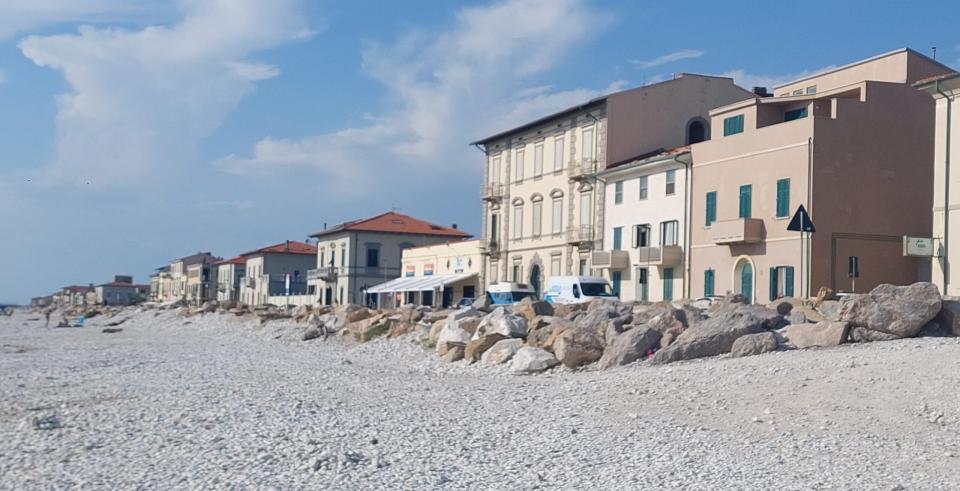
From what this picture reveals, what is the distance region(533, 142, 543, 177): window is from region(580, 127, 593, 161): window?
12.5ft

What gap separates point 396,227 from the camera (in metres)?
77.1

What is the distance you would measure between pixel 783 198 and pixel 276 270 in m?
67.6

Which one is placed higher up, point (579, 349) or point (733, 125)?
point (733, 125)

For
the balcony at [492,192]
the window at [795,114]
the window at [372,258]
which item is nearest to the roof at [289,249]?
the window at [372,258]

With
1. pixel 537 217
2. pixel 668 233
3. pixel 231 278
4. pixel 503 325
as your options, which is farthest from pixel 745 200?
pixel 231 278

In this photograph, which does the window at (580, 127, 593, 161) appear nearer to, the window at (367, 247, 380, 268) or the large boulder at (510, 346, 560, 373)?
the large boulder at (510, 346, 560, 373)

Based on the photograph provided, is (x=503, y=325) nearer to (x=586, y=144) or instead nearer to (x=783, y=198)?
(x=783, y=198)

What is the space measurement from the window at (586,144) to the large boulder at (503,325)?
21.3 meters

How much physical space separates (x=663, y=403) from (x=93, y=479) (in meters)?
7.71

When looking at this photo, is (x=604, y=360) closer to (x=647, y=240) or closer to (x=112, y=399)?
(x=112, y=399)

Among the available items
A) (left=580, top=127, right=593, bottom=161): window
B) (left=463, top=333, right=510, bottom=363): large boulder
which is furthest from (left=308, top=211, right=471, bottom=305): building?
(left=463, top=333, right=510, bottom=363): large boulder

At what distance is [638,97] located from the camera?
146ft

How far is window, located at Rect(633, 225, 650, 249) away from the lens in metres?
41.2

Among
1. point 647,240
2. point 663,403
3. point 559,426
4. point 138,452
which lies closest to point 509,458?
point 559,426
